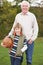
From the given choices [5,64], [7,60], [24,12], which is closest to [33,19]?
[24,12]

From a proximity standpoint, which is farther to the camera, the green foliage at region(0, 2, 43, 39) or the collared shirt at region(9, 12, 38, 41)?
the green foliage at region(0, 2, 43, 39)

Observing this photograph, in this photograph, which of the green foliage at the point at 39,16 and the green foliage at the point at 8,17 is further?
the green foliage at the point at 39,16

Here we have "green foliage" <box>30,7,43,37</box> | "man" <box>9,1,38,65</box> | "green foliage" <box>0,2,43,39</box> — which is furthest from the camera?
"green foliage" <box>30,7,43,37</box>

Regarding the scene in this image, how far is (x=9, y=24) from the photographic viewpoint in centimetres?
2244

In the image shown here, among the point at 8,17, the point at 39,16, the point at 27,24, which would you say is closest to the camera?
the point at 27,24

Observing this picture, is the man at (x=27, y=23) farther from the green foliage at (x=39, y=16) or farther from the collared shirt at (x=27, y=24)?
the green foliage at (x=39, y=16)

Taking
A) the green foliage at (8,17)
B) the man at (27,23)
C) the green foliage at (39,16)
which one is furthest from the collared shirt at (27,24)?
the green foliage at (39,16)

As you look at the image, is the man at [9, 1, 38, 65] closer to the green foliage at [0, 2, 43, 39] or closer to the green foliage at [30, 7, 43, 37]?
the green foliage at [0, 2, 43, 39]

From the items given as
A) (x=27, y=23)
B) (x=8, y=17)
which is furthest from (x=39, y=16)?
(x=27, y=23)

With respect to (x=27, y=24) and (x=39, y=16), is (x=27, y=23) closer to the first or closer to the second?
(x=27, y=24)

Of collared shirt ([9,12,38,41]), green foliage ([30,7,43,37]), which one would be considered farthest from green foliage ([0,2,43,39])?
collared shirt ([9,12,38,41])

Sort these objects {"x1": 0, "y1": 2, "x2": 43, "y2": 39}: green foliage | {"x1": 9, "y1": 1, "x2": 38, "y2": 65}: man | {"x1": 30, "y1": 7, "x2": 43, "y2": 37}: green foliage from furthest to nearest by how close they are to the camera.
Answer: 1. {"x1": 30, "y1": 7, "x2": 43, "y2": 37}: green foliage
2. {"x1": 0, "y1": 2, "x2": 43, "y2": 39}: green foliage
3. {"x1": 9, "y1": 1, "x2": 38, "y2": 65}: man

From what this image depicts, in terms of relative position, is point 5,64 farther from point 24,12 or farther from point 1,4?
point 1,4

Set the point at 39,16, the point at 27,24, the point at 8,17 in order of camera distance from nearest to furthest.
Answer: the point at 27,24 → the point at 8,17 → the point at 39,16
